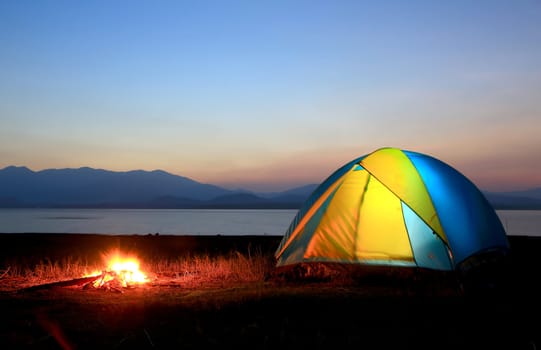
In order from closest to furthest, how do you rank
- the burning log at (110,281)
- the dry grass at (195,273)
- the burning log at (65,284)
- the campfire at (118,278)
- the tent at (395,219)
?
the tent at (395,219), the burning log at (65,284), the burning log at (110,281), the campfire at (118,278), the dry grass at (195,273)

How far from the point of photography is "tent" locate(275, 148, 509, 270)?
7.53 meters

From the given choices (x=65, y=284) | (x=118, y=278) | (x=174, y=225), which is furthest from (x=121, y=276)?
(x=174, y=225)

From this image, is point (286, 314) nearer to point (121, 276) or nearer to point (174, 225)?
point (121, 276)

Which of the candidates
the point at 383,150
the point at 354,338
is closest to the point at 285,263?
the point at 383,150

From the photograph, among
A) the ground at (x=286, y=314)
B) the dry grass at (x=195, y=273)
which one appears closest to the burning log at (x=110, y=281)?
the ground at (x=286, y=314)

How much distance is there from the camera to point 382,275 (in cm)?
864

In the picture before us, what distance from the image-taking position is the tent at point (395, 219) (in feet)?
24.7

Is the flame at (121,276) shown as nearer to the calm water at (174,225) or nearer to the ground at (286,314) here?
the ground at (286,314)

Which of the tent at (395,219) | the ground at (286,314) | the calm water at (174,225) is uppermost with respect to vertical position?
the tent at (395,219)

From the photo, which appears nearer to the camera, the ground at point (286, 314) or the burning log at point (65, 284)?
the ground at point (286, 314)

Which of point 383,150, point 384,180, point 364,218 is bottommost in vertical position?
point 364,218

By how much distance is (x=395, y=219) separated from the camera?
9.23 meters

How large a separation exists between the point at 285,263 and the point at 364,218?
66.3 inches

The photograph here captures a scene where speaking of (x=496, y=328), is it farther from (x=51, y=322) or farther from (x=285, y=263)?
(x=51, y=322)
